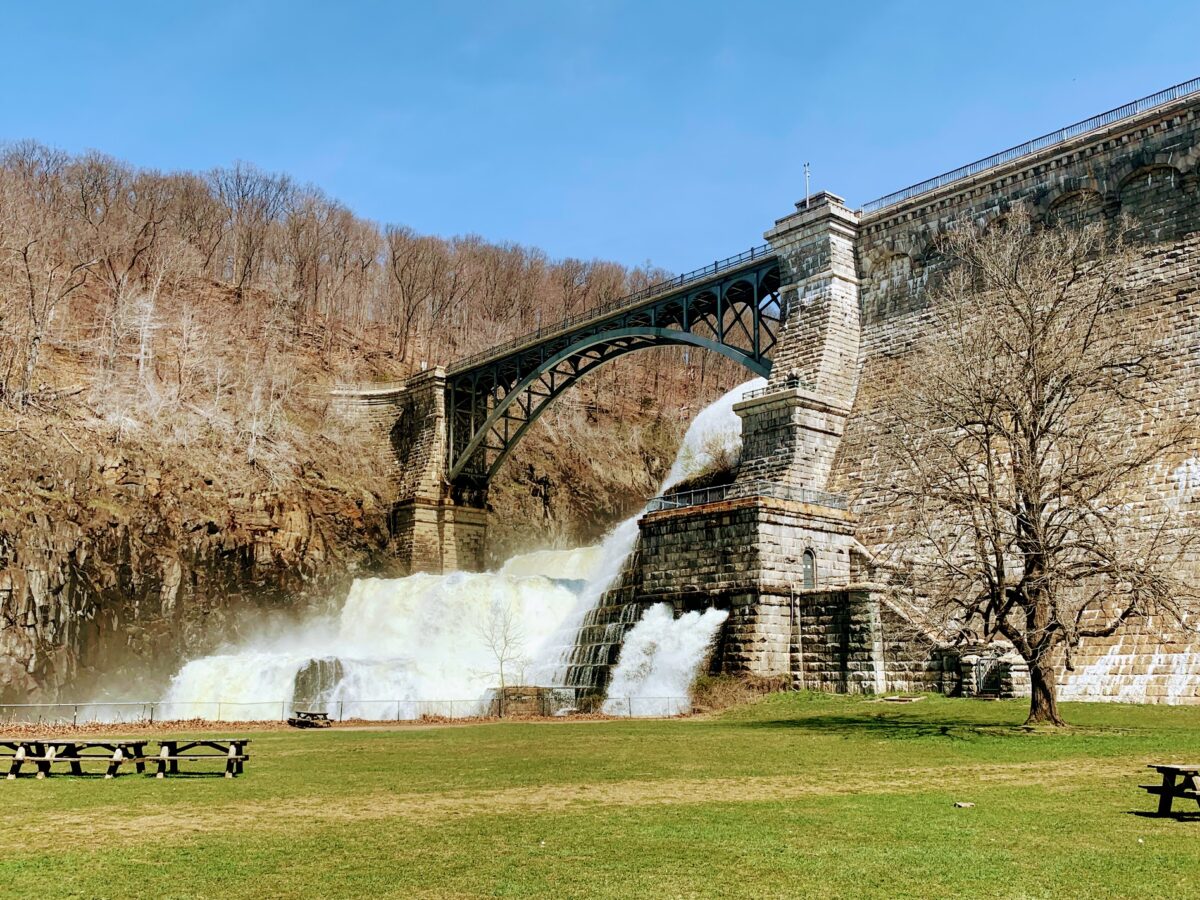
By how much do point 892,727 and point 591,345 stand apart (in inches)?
1259

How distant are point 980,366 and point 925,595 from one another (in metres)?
5.37

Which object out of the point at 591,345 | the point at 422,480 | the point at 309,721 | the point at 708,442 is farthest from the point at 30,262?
the point at 309,721

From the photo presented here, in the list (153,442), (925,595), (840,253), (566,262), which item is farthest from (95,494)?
(566,262)

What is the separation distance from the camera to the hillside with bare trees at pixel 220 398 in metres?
40.9

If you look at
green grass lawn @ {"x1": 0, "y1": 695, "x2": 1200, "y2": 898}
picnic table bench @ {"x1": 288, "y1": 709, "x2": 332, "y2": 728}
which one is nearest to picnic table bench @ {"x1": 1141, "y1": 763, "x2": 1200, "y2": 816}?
green grass lawn @ {"x1": 0, "y1": 695, "x2": 1200, "y2": 898}

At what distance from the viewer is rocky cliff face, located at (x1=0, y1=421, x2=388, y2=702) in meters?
37.5

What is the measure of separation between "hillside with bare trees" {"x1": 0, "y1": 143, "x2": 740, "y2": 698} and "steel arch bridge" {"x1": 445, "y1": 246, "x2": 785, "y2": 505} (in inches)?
198

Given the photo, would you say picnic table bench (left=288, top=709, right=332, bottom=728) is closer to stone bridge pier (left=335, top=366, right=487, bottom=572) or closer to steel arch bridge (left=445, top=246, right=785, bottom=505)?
steel arch bridge (left=445, top=246, right=785, bottom=505)

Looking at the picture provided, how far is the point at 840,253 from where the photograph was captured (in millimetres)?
39062

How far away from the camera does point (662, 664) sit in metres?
30.0

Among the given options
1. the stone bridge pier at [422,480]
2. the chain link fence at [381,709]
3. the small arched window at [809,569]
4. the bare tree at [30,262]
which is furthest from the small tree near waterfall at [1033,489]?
the bare tree at [30,262]

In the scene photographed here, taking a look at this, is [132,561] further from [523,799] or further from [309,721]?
[523,799]

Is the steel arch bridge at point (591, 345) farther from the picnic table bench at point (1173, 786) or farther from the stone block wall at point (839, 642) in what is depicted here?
the picnic table bench at point (1173, 786)

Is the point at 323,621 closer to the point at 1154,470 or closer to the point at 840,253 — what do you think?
the point at 840,253
